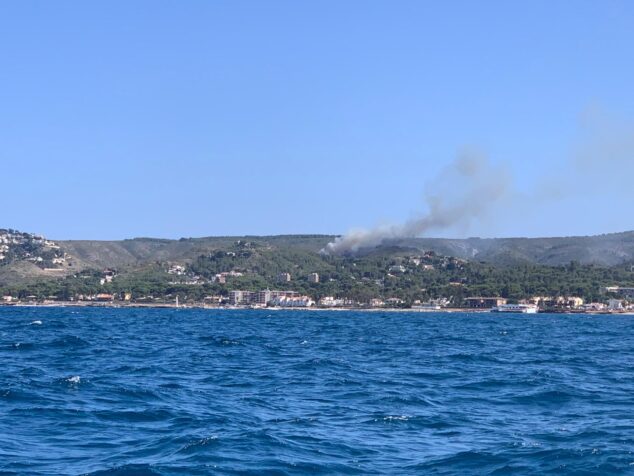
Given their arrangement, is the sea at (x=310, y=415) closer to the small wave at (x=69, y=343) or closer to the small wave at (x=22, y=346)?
the small wave at (x=22, y=346)

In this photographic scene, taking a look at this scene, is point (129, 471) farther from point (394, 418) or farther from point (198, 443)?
point (394, 418)

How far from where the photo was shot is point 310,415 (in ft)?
107

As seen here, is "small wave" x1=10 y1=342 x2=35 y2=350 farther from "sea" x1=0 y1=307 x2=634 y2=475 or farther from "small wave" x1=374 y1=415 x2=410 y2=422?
"small wave" x1=374 y1=415 x2=410 y2=422

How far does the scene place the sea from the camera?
25.2 metres

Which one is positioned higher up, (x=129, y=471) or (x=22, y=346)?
(x=22, y=346)

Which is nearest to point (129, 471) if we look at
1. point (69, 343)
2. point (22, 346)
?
point (22, 346)

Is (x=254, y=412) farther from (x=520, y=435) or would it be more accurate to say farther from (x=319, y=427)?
(x=520, y=435)

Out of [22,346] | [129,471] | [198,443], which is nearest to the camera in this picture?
[129,471]

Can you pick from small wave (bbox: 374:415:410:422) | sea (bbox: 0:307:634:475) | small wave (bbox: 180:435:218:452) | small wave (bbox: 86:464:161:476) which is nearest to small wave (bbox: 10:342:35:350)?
sea (bbox: 0:307:634:475)

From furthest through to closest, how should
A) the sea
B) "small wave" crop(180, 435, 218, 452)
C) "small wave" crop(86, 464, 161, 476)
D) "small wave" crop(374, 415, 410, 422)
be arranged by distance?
1. "small wave" crop(374, 415, 410, 422)
2. "small wave" crop(180, 435, 218, 452)
3. the sea
4. "small wave" crop(86, 464, 161, 476)

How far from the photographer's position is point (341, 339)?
8181 cm

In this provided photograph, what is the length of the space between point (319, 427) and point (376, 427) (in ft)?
5.61

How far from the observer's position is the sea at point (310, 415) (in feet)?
82.8

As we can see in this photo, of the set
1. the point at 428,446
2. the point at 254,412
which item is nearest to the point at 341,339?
the point at 254,412
